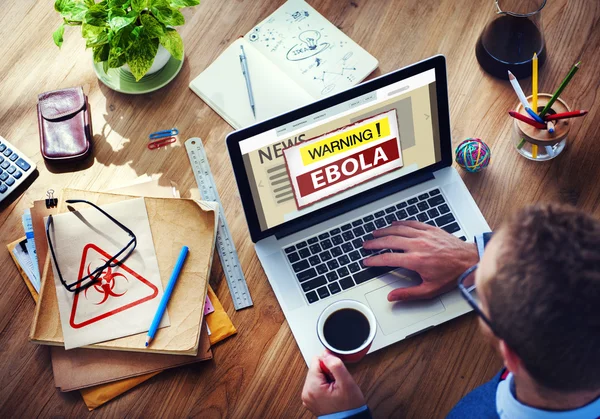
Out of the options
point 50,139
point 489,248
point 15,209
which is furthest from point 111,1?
point 489,248

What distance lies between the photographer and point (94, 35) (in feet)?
3.73

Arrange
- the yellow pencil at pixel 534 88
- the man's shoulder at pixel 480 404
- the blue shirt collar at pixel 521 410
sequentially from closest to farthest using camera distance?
the blue shirt collar at pixel 521 410 < the man's shoulder at pixel 480 404 < the yellow pencil at pixel 534 88

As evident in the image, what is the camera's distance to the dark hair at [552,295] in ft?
2.35

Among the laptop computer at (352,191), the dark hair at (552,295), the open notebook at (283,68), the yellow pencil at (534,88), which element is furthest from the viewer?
the open notebook at (283,68)

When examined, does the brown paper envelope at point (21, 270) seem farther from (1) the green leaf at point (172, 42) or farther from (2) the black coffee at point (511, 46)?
(2) the black coffee at point (511, 46)

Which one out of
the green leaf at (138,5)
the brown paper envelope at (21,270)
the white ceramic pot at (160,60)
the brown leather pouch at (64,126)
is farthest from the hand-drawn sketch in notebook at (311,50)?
the brown paper envelope at (21,270)

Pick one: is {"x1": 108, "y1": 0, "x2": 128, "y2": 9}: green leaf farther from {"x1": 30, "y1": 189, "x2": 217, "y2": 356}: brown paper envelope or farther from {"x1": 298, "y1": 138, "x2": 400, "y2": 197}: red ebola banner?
{"x1": 298, "y1": 138, "x2": 400, "y2": 197}: red ebola banner

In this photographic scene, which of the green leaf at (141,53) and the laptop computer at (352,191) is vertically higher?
the green leaf at (141,53)

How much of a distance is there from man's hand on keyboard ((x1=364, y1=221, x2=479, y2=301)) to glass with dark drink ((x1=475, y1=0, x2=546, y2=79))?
1.35 feet

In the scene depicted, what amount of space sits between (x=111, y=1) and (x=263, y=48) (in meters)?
0.35

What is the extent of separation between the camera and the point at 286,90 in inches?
50.6

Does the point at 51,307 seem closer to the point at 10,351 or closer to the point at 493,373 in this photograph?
the point at 10,351

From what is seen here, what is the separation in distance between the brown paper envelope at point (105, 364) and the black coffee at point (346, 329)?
0.78 ft

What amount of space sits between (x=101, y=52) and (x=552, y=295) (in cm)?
92
